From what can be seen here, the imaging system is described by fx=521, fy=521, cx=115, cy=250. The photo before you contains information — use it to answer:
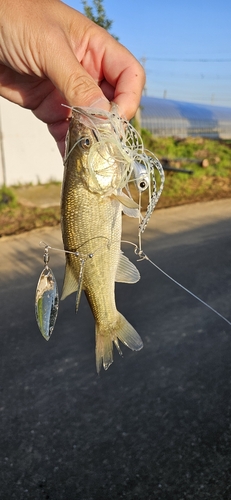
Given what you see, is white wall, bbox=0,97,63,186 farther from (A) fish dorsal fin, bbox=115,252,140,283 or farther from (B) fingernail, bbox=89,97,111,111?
(A) fish dorsal fin, bbox=115,252,140,283

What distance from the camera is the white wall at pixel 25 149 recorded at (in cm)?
1017

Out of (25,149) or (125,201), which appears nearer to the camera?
(125,201)

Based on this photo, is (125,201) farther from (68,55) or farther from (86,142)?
(68,55)

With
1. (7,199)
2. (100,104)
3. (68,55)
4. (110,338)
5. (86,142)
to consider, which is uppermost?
(68,55)

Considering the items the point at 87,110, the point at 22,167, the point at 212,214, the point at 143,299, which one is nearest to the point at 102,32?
the point at 87,110

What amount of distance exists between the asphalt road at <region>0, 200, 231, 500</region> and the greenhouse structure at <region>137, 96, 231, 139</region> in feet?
35.2

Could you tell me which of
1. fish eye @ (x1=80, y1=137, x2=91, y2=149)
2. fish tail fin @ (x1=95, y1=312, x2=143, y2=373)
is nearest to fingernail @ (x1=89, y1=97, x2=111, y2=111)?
fish eye @ (x1=80, y1=137, x2=91, y2=149)

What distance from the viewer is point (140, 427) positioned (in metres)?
3.55

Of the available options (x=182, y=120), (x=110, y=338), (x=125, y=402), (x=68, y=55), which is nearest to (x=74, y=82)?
(x=68, y=55)

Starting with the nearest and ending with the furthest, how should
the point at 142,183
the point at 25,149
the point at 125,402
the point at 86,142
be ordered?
the point at 86,142, the point at 142,183, the point at 125,402, the point at 25,149

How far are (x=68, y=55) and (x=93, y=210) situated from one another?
0.75 metres

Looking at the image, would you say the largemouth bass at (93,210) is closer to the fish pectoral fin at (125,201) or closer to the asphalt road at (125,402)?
the fish pectoral fin at (125,201)

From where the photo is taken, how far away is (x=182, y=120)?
55.9 ft

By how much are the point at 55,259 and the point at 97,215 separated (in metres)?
4.89
